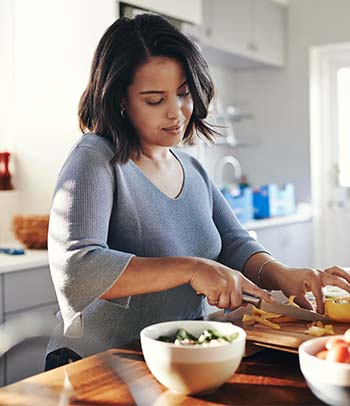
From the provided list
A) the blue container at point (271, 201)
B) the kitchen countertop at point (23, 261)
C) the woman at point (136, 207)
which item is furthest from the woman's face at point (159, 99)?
the blue container at point (271, 201)

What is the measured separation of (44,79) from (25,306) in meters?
1.07

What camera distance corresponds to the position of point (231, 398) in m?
0.98

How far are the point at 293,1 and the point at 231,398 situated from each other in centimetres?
407

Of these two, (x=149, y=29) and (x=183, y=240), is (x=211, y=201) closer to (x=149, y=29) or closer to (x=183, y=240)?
(x=183, y=240)

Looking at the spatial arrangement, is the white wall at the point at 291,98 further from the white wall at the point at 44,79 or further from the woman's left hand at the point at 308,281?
the woman's left hand at the point at 308,281

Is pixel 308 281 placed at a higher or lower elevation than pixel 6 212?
lower

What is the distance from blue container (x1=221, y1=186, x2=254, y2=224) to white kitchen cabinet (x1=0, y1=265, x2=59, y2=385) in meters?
1.52

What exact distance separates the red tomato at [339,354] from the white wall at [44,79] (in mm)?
2184

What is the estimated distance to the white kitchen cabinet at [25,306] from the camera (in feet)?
7.89

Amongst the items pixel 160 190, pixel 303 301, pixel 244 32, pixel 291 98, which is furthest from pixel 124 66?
pixel 291 98

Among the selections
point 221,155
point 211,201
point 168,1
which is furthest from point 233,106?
point 211,201

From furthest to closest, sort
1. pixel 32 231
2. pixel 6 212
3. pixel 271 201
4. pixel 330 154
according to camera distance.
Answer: pixel 330 154 < pixel 271 201 < pixel 6 212 < pixel 32 231

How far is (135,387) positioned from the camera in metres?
1.03

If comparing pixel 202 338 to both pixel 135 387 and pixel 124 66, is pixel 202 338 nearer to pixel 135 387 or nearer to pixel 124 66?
pixel 135 387
